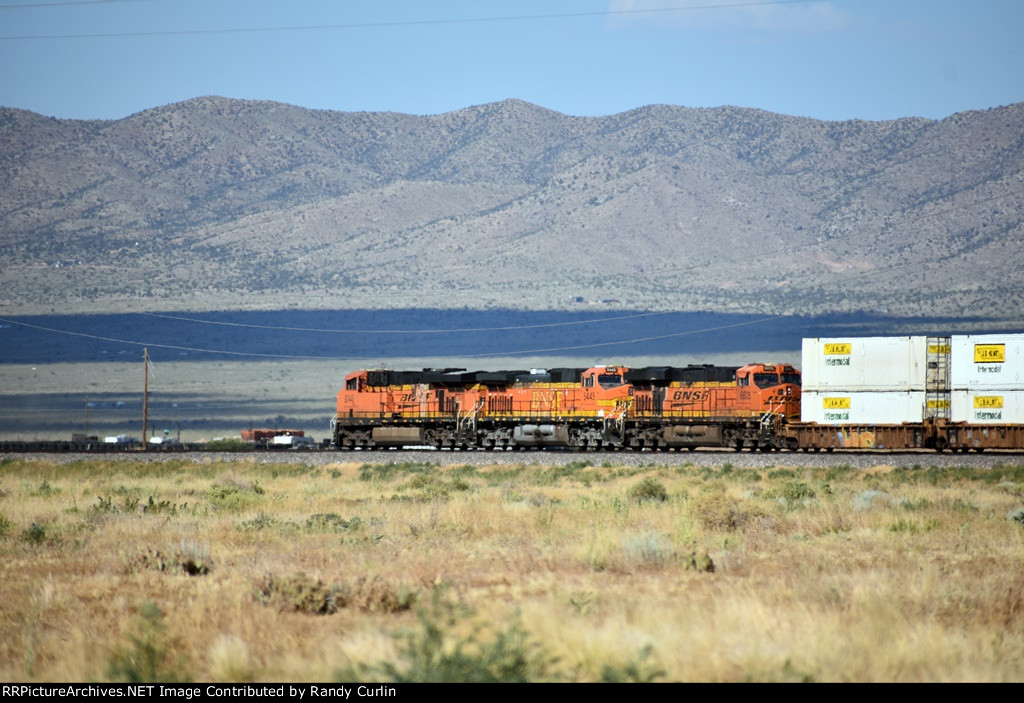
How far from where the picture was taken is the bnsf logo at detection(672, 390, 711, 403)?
164ft

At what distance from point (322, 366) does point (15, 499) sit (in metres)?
114

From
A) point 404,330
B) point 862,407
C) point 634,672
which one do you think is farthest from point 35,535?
point 404,330

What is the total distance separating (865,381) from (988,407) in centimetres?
411

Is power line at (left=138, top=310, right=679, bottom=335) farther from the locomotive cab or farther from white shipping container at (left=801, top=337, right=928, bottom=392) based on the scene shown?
white shipping container at (left=801, top=337, right=928, bottom=392)

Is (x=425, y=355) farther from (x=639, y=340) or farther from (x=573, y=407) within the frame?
(x=573, y=407)

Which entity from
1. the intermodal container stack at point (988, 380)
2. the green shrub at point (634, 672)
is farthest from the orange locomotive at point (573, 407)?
the green shrub at point (634, 672)

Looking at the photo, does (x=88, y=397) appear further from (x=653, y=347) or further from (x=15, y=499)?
(x=15, y=499)

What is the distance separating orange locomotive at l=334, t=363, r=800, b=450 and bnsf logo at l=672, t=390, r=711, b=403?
0.12 ft

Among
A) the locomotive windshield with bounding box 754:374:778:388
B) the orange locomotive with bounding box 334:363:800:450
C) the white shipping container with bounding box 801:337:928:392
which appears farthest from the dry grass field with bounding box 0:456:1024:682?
the orange locomotive with bounding box 334:363:800:450

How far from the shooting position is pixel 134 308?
164 m

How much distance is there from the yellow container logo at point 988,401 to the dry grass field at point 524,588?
16859mm

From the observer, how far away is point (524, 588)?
14.2 meters

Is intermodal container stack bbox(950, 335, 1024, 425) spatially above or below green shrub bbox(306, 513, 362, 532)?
above

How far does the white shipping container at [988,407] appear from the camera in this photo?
4306 cm
